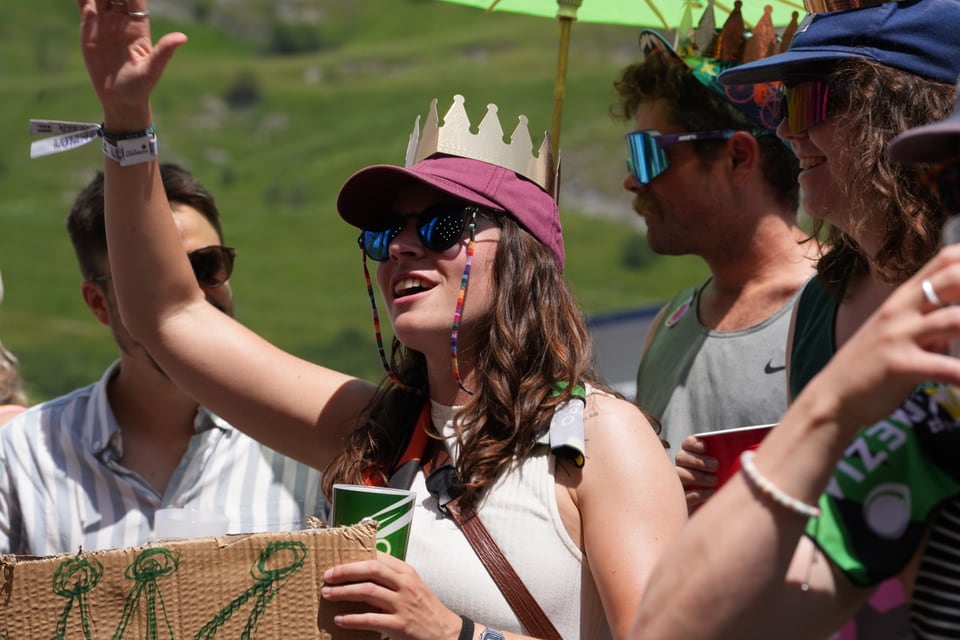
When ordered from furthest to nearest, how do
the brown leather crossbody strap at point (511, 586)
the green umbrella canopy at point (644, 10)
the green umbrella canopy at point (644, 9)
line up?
the green umbrella canopy at point (644, 9) → the green umbrella canopy at point (644, 10) → the brown leather crossbody strap at point (511, 586)

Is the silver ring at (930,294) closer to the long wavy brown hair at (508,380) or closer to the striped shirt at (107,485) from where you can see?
the long wavy brown hair at (508,380)

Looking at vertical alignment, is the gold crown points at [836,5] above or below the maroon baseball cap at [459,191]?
above

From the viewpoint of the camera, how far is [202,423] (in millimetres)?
3637

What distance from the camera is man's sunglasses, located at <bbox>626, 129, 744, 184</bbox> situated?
4.02 meters

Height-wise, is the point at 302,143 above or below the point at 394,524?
below

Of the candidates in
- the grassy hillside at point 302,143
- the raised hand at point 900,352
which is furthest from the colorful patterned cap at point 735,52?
the grassy hillside at point 302,143

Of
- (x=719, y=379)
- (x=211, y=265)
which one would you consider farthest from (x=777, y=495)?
(x=211, y=265)

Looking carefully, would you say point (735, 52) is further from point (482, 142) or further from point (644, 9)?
point (482, 142)

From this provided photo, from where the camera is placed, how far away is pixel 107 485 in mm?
3480

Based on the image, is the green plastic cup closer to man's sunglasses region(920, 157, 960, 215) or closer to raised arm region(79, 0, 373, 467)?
raised arm region(79, 0, 373, 467)

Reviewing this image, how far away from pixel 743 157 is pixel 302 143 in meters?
54.4

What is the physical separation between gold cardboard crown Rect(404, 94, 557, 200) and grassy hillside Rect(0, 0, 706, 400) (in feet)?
111

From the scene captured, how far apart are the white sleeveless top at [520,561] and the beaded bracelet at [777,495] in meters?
0.94

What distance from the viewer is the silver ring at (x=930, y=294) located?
4.79 ft
